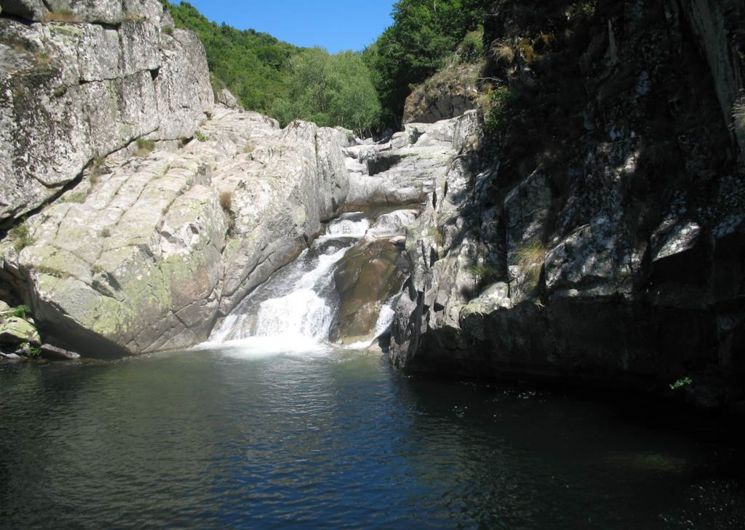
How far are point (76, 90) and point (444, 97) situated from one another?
28.4 metres

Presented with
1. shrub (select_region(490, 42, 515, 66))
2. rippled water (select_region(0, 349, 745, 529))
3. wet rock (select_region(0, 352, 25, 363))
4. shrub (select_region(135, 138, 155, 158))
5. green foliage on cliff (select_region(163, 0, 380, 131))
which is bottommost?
rippled water (select_region(0, 349, 745, 529))

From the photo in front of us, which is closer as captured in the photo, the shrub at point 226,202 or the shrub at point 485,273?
the shrub at point 485,273

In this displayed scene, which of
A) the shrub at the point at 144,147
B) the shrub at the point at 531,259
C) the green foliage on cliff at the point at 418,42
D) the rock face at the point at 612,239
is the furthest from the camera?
the green foliage on cliff at the point at 418,42

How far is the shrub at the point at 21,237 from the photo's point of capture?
79.9ft

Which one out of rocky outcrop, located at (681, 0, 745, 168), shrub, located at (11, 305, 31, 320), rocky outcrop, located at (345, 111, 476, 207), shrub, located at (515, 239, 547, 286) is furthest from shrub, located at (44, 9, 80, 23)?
rocky outcrop, located at (681, 0, 745, 168)

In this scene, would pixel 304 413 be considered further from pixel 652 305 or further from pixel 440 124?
pixel 440 124

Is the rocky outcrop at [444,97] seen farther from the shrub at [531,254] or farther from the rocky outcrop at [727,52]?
the rocky outcrop at [727,52]

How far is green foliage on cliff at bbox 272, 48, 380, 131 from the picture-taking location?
62469 millimetres

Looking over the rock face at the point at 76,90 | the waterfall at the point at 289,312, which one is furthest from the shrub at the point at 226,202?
the rock face at the point at 76,90

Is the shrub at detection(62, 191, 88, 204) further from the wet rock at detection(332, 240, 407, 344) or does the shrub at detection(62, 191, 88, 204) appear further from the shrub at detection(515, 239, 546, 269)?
the shrub at detection(515, 239, 546, 269)

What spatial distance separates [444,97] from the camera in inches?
1869

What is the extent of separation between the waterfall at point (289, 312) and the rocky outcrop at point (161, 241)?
66 centimetres

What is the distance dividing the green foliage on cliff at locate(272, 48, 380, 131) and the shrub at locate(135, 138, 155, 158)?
30552mm

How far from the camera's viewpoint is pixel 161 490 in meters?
11.9
